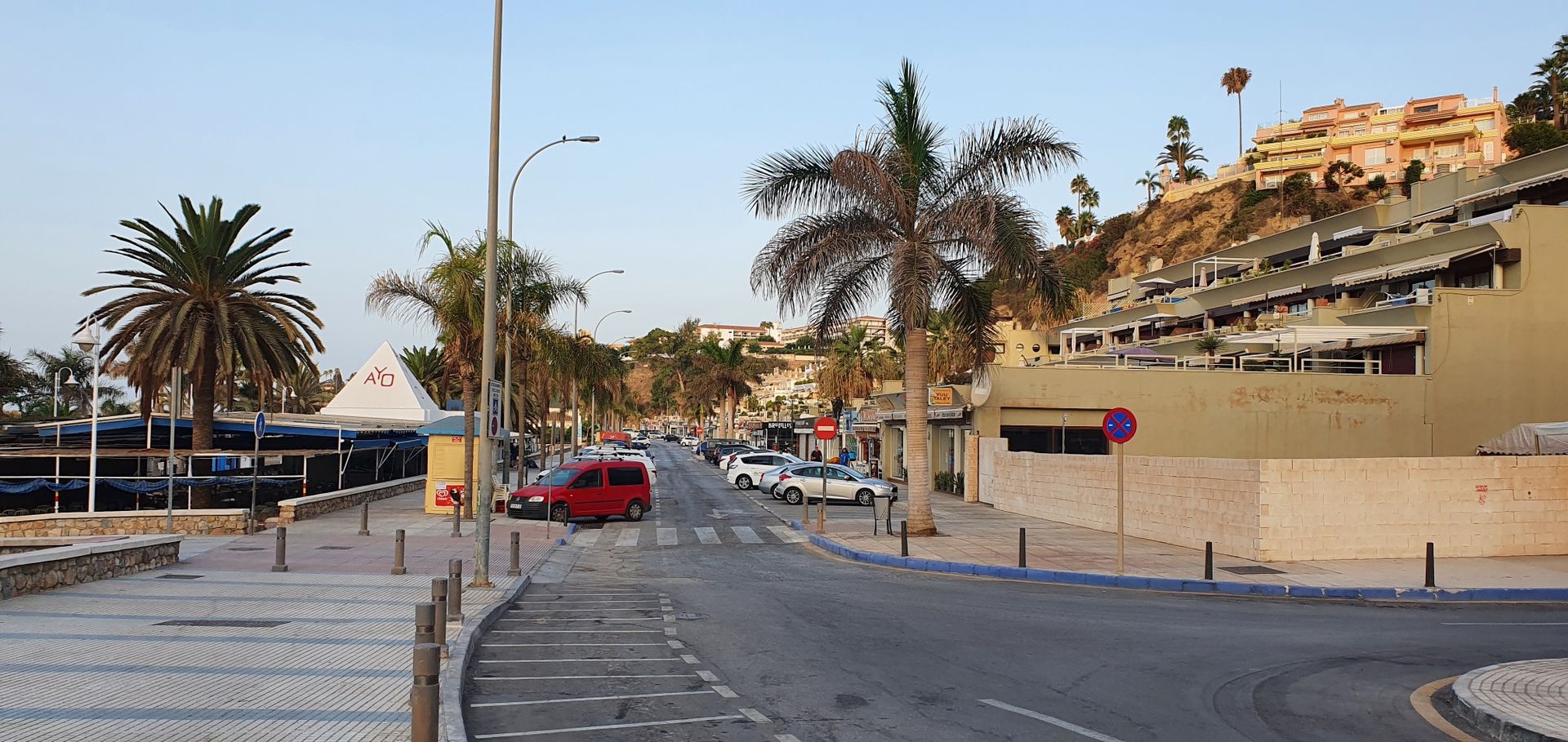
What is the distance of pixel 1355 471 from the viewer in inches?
813

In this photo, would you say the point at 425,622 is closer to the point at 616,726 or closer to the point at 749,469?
the point at 616,726

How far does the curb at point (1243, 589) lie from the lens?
54.5 ft

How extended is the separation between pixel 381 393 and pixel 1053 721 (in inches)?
1775

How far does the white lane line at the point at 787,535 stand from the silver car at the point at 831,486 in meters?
7.70

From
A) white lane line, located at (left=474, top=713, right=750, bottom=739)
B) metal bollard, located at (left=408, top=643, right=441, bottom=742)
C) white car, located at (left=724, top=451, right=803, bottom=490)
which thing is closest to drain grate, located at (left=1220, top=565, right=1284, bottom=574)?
white lane line, located at (left=474, top=713, right=750, bottom=739)

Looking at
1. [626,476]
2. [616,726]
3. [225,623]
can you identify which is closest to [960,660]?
[616,726]

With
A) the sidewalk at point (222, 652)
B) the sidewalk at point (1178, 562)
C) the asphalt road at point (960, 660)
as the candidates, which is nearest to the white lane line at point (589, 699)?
the asphalt road at point (960, 660)

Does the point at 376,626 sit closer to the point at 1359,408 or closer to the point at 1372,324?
the point at 1359,408

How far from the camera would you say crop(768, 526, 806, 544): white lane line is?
83.6 feet

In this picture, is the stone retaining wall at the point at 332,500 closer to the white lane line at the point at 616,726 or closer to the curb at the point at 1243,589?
the curb at the point at 1243,589

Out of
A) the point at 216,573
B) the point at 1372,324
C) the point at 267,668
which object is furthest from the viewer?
the point at 1372,324

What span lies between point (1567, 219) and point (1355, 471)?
23.7 meters

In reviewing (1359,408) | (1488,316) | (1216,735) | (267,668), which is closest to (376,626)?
(267,668)

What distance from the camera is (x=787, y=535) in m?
26.8
